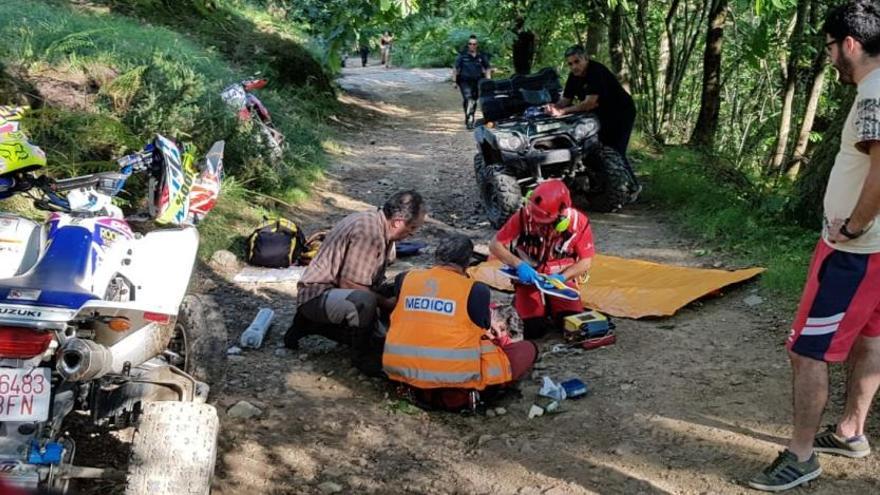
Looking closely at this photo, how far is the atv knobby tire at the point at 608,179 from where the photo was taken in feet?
27.1

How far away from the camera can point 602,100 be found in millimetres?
8461

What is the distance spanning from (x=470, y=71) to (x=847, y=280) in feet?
42.6

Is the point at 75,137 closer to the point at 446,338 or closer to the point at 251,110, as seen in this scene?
the point at 251,110

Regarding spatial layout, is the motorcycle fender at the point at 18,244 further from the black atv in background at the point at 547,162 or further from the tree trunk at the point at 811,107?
the tree trunk at the point at 811,107

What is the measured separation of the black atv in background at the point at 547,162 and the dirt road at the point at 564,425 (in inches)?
103

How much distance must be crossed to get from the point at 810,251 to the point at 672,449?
10.3ft

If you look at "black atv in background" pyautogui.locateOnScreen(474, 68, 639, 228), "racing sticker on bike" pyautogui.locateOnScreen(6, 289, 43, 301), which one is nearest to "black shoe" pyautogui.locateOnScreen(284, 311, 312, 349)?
"racing sticker on bike" pyautogui.locateOnScreen(6, 289, 43, 301)

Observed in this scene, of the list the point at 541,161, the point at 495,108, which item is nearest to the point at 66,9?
the point at 495,108

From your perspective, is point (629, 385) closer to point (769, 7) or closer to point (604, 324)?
point (604, 324)

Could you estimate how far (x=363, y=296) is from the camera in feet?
15.3

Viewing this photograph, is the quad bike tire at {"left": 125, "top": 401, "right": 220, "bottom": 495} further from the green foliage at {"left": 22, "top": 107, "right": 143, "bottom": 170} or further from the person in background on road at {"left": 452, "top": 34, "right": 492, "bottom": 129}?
the person in background on road at {"left": 452, "top": 34, "right": 492, "bottom": 129}

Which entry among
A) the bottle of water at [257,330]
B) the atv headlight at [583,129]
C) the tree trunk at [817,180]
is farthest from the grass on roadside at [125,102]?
the tree trunk at [817,180]

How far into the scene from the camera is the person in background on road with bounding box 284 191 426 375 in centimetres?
466

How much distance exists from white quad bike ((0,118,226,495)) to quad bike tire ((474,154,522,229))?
14.5 feet
